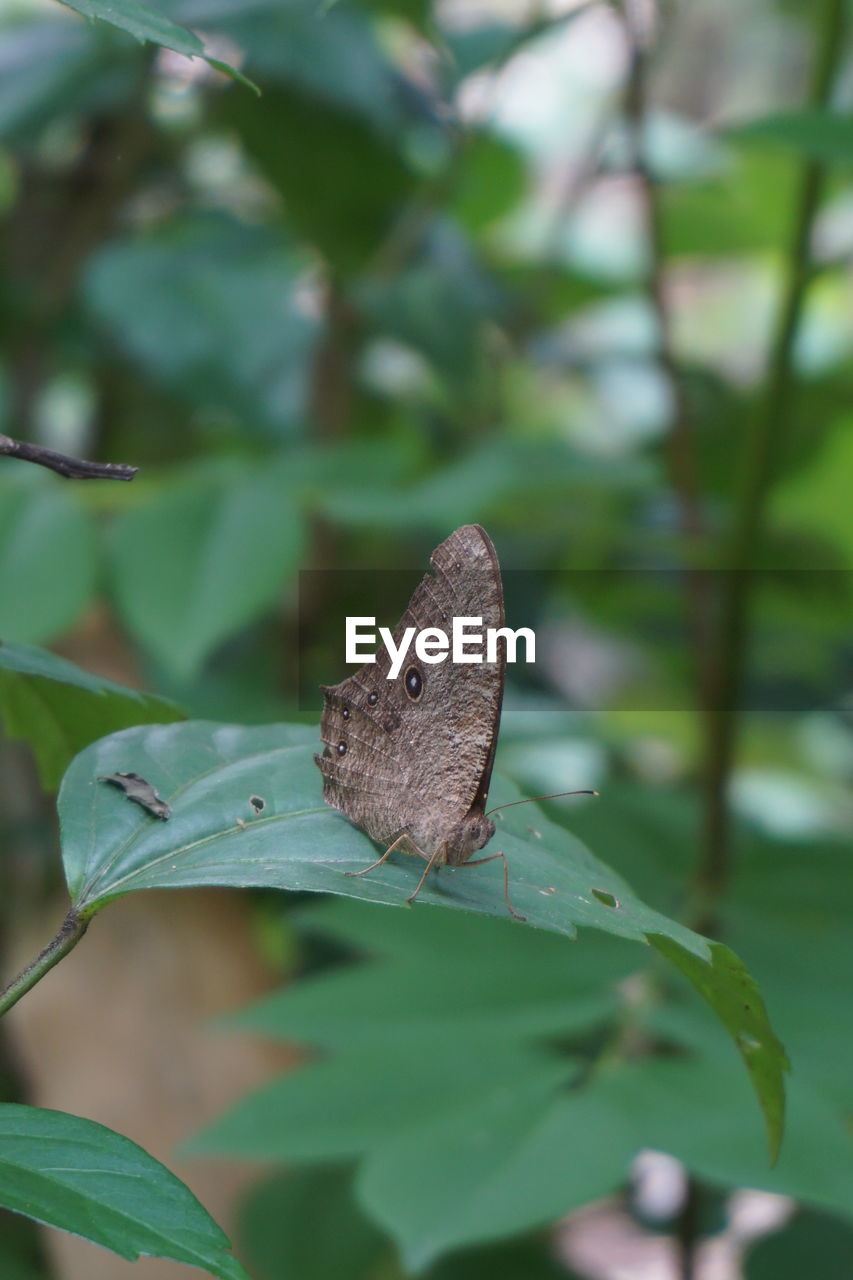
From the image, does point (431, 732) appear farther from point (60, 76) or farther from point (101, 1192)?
point (60, 76)

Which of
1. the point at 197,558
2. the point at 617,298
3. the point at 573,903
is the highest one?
the point at 617,298

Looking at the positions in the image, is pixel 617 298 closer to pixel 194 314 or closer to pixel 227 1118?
pixel 194 314

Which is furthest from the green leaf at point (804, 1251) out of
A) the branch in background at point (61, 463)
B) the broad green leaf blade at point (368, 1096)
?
the branch in background at point (61, 463)

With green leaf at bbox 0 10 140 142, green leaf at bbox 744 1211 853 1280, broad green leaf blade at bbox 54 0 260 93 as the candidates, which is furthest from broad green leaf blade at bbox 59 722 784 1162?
green leaf at bbox 0 10 140 142

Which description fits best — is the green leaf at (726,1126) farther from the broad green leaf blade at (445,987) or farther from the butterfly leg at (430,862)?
the butterfly leg at (430,862)

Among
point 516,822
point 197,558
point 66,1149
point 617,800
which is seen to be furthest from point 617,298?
point 66,1149

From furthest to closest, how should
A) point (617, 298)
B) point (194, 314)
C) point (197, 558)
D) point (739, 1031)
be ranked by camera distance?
1. point (617, 298)
2. point (194, 314)
3. point (197, 558)
4. point (739, 1031)

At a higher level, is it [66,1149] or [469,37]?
→ [469,37]

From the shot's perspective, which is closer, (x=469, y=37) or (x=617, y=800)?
(x=617, y=800)
